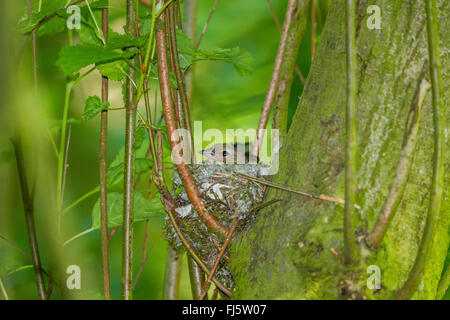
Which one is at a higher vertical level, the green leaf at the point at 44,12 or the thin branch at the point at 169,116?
the green leaf at the point at 44,12

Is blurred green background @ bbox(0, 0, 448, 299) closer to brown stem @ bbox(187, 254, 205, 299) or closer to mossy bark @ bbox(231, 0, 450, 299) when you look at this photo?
brown stem @ bbox(187, 254, 205, 299)

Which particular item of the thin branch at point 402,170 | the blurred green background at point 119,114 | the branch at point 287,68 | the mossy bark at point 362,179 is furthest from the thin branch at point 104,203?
the blurred green background at point 119,114

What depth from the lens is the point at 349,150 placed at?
0.67m

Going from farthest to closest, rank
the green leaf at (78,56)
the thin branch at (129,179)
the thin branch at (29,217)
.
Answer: the thin branch at (29,217), the thin branch at (129,179), the green leaf at (78,56)

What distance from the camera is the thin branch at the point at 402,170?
0.69 metres

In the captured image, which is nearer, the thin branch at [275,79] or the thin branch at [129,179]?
the thin branch at [129,179]

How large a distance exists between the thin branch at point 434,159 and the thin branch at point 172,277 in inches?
50.5

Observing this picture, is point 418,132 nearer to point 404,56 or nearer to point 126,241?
point 404,56

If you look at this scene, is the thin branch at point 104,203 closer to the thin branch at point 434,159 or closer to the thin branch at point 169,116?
Answer: the thin branch at point 169,116

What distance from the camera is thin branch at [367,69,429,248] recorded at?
69 centimetres

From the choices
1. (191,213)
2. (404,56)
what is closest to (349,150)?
(404,56)

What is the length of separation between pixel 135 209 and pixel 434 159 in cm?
79

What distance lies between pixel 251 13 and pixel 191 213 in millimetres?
1456

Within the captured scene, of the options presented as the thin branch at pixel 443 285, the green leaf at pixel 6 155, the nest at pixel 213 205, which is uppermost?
the green leaf at pixel 6 155
